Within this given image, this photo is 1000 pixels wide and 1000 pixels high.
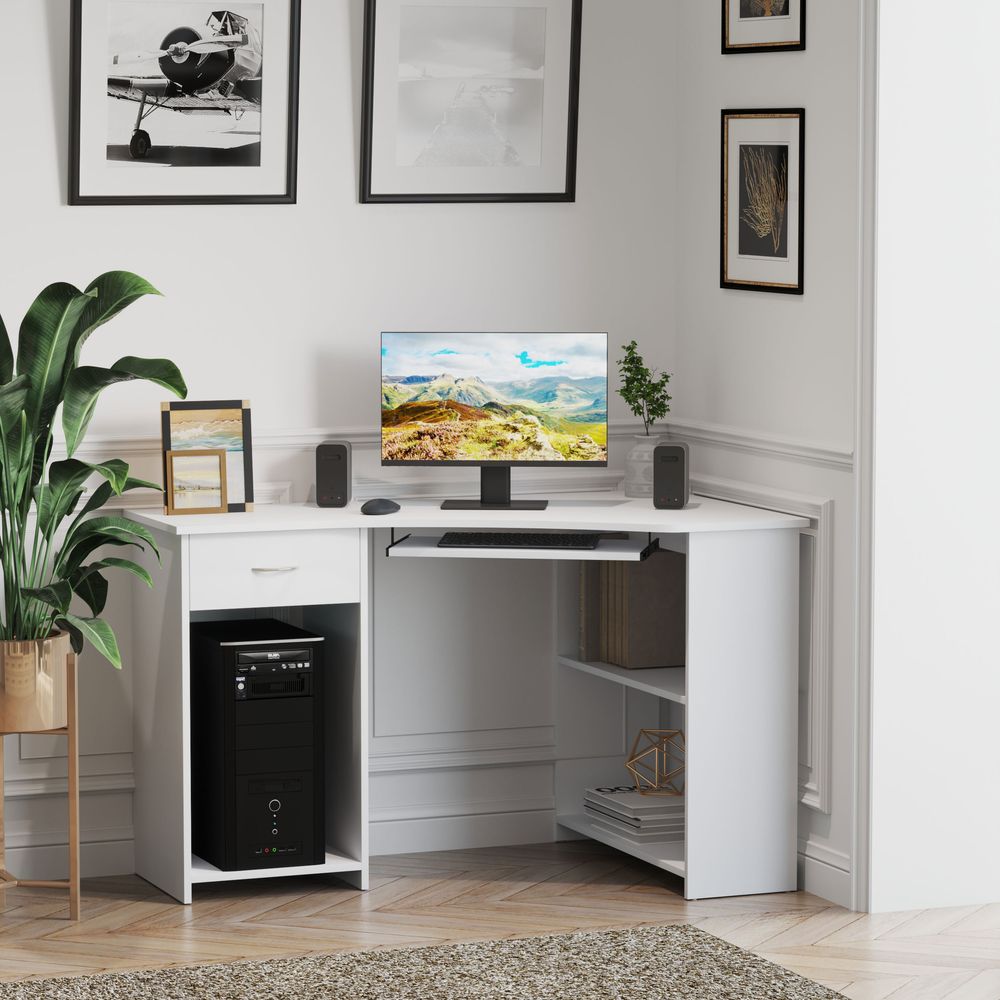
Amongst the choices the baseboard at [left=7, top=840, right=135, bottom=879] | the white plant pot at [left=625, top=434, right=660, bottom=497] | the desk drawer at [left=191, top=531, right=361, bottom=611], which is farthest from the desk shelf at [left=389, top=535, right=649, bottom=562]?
the baseboard at [left=7, top=840, right=135, bottom=879]

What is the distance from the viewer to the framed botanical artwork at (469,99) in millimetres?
4449

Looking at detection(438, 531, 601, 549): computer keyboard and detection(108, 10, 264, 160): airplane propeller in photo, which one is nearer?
detection(438, 531, 601, 549): computer keyboard

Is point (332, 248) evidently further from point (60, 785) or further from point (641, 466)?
point (60, 785)

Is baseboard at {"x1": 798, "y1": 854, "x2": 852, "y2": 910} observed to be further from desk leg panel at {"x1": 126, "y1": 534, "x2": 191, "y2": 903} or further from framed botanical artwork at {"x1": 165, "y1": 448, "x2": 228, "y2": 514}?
framed botanical artwork at {"x1": 165, "y1": 448, "x2": 228, "y2": 514}

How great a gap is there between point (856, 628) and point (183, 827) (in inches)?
65.1

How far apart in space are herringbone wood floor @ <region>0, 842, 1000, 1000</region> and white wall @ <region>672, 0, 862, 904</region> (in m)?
0.27

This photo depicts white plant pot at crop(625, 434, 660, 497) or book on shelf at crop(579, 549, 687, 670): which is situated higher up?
white plant pot at crop(625, 434, 660, 497)

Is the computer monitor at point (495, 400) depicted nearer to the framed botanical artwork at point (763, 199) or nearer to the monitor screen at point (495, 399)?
the monitor screen at point (495, 399)

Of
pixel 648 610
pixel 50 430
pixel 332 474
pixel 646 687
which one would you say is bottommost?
pixel 646 687

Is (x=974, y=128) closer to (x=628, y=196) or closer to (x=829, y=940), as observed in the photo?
(x=628, y=196)

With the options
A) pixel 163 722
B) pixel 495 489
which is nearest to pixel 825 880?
pixel 495 489

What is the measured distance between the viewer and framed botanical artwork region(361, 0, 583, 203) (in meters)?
4.45

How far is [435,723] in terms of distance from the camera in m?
4.64

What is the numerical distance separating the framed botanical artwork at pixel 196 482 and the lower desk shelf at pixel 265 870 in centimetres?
86
